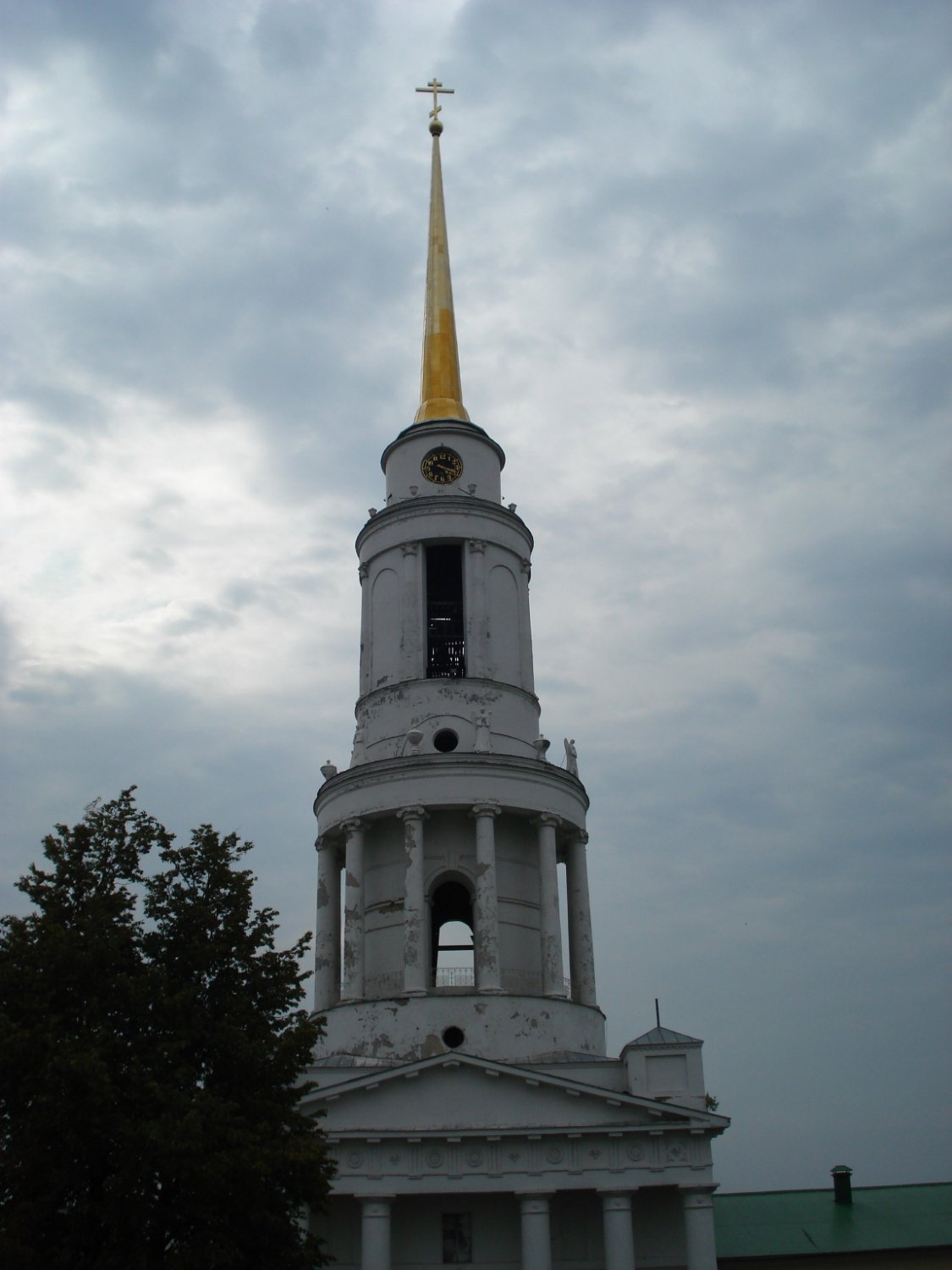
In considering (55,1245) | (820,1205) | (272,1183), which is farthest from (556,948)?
(55,1245)

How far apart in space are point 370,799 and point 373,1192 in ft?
30.4

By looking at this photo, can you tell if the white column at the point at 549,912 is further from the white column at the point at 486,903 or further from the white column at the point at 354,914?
the white column at the point at 354,914

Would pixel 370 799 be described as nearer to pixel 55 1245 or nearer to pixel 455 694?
pixel 455 694

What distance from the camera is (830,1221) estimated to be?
1268 inches

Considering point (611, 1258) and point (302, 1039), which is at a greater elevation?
point (302, 1039)

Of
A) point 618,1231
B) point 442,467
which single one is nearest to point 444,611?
point 442,467

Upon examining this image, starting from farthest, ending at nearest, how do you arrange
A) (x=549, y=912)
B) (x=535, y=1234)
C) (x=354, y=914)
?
(x=354, y=914) → (x=549, y=912) → (x=535, y=1234)

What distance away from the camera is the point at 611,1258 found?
26.0 metres

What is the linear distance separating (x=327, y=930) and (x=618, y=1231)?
10.5m

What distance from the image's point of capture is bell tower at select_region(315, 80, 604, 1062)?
96.5 ft

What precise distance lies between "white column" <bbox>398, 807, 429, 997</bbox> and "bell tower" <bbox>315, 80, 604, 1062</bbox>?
4 centimetres

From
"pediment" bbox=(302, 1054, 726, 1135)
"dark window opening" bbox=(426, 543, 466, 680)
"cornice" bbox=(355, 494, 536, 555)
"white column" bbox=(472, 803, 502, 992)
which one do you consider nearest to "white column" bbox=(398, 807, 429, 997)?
"white column" bbox=(472, 803, 502, 992)

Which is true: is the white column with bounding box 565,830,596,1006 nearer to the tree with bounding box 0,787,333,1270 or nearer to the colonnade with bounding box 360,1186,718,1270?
the colonnade with bounding box 360,1186,718,1270

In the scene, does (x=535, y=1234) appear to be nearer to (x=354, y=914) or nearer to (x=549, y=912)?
(x=549, y=912)
